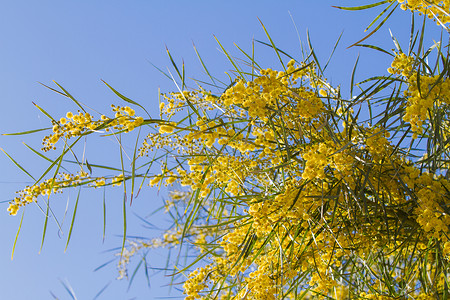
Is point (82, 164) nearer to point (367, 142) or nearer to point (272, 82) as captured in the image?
point (272, 82)

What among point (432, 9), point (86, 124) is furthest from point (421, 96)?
point (86, 124)

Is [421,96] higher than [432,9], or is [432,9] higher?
[432,9]

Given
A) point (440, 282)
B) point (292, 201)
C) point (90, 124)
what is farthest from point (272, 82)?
point (440, 282)

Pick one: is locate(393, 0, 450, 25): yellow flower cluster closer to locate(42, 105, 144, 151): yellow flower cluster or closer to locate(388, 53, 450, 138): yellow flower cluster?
locate(388, 53, 450, 138): yellow flower cluster

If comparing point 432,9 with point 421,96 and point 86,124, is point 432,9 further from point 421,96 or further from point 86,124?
point 86,124

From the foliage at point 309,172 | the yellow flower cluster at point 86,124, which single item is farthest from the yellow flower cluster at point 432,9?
the yellow flower cluster at point 86,124

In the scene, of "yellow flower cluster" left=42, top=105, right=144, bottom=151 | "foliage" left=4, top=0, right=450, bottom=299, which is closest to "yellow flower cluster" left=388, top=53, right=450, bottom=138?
"foliage" left=4, top=0, right=450, bottom=299

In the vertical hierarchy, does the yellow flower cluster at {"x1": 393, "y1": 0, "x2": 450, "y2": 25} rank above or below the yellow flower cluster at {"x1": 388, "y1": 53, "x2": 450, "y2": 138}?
above

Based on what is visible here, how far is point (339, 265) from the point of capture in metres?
1.94

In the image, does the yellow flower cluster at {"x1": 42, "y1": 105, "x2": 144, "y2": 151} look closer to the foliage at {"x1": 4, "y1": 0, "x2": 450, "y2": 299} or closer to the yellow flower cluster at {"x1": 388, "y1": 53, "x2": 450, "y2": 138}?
the foliage at {"x1": 4, "y1": 0, "x2": 450, "y2": 299}

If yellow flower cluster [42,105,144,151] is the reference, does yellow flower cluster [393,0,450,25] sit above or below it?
above

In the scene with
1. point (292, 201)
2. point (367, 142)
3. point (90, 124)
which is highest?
point (90, 124)

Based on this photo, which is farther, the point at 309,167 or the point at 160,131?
the point at 160,131

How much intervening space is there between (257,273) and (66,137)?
94cm
